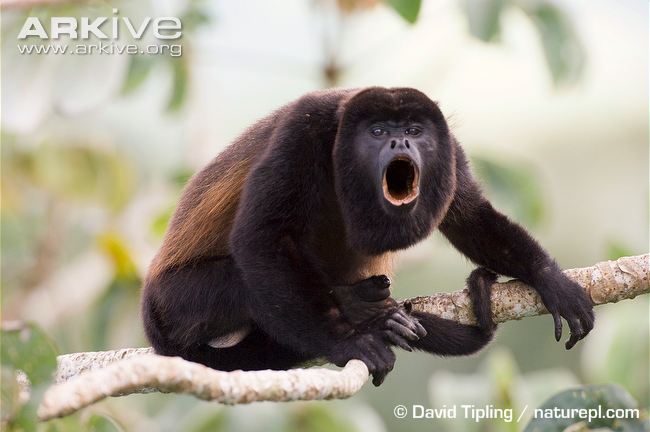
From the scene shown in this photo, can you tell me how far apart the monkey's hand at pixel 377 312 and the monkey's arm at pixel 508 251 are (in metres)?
0.49

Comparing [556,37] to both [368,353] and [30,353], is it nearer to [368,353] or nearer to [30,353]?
[368,353]

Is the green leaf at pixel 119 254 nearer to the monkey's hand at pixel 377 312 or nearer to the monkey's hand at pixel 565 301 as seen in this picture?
the monkey's hand at pixel 377 312

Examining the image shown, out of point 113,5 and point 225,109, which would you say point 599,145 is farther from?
point 113,5

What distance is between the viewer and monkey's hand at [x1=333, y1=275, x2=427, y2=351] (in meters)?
3.12

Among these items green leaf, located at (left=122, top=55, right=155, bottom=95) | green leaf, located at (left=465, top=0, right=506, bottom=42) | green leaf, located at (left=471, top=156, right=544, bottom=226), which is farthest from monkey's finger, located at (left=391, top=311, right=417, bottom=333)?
green leaf, located at (left=122, top=55, right=155, bottom=95)

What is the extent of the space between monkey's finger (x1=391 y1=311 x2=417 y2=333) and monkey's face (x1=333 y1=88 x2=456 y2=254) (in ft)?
1.05

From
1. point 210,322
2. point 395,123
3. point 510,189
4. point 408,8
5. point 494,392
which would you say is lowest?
point 494,392

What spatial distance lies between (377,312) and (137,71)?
3.23m

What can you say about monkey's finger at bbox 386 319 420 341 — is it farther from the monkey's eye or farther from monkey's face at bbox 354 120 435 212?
the monkey's eye

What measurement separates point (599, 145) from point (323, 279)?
9.93m

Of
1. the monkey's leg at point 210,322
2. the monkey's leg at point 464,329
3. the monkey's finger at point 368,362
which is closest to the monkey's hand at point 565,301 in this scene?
the monkey's leg at point 464,329

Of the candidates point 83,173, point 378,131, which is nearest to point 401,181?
point 378,131

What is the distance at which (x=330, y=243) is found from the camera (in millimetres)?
3637

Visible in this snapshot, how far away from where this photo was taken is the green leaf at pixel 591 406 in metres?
3.08
